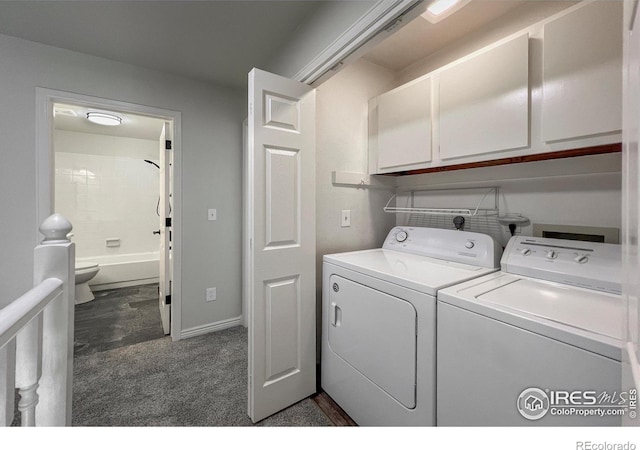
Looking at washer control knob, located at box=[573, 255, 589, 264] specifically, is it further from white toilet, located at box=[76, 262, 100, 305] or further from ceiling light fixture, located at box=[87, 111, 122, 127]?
white toilet, located at box=[76, 262, 100, 305]

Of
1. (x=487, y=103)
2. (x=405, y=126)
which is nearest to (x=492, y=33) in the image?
(x=487, y=103)

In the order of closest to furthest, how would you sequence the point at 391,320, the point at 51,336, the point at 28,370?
the point at 28,370
the point at 51,336
the point at 391,320

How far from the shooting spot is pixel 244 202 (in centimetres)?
268

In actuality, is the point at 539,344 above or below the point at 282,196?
below

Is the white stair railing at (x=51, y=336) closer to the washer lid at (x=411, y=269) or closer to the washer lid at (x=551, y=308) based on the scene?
the washer lid at (x=411, y=269)

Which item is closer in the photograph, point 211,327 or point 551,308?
point 551,308

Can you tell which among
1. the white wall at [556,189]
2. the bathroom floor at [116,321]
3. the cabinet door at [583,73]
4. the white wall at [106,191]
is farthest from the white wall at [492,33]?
the white wall at [106,191]

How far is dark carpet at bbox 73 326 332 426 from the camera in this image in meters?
1.49

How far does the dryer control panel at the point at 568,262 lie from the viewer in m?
1.00

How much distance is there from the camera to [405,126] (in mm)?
1740

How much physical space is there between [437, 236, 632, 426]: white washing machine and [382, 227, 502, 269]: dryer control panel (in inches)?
7.4

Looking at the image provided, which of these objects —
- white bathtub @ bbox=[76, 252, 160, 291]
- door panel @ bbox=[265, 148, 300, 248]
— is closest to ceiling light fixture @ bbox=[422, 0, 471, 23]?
door panel @ bbox=[265, 148, 300, 248]

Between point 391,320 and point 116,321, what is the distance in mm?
2999

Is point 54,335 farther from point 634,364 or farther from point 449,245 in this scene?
point 449,245
